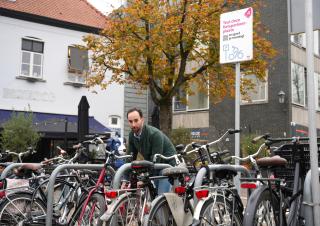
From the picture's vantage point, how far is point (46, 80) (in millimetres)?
21797

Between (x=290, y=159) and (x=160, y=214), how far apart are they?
5.54 feet

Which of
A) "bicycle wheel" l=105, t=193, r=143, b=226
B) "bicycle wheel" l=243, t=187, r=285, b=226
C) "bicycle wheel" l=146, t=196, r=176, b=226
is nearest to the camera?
"bicycle wheel" l=243, t=187, r=285, b=226

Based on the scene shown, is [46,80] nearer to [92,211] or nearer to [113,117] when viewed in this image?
[113,117]

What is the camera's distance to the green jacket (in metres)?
5.86

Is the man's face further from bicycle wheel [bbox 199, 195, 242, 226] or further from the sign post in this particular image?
bicycle wheel [bbox 199, 195, 242, 226]

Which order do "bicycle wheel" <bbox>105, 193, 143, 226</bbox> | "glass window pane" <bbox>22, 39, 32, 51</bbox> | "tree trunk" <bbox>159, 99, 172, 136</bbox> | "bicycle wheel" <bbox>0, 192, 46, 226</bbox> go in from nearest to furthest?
"bicycle wheel" <bbox>105, 193, 143, 226</bbox> < "bicycle wheel" <bbox>0, 192, 46, 226</bbox> < "tree trunk" <bbox>159, 99, 172, 136</bbox> < "glass window pane" <bbox>22, 39, 32, 51</bbox>

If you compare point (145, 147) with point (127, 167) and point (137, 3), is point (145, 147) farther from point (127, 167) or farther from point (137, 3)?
point (137, 3)

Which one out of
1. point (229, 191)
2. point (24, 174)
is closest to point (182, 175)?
point (229, 191)

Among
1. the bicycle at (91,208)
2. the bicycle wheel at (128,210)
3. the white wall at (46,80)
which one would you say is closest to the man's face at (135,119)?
the bicycle at (91,208)

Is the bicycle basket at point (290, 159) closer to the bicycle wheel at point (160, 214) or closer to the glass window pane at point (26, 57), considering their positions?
the bicycle wheel at point (160, 214)

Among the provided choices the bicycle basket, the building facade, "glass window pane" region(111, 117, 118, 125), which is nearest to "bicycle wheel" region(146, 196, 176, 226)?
the bicycle basket

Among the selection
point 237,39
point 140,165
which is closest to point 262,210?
point 140,165

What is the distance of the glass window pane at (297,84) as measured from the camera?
22.5 metres

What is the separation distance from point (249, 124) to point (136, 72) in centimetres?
1029
